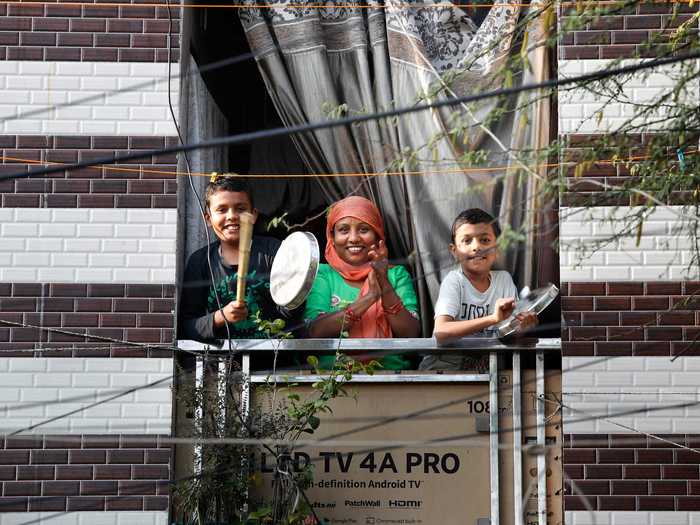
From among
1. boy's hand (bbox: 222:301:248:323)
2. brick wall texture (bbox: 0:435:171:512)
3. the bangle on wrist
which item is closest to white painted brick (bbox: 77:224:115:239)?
boy's hand (bbox: 222:301:248:323)

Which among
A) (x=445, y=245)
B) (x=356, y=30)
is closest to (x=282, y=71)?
(x=356, y=30)

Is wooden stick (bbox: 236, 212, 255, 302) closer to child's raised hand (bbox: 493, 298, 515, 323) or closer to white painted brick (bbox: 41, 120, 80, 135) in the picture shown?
white painted brick (bbox: 41, 120, 80, 135)

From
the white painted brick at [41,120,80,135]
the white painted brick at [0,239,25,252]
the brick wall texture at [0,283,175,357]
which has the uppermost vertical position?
the white painted brick at [41,120,80,135]

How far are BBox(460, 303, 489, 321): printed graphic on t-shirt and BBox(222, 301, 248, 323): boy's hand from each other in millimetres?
1548

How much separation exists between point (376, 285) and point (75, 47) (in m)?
2.81

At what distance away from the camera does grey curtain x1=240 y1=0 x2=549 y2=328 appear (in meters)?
8.61

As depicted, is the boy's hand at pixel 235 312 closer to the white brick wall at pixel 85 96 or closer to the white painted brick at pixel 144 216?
the white painted brick at pixel 144 216

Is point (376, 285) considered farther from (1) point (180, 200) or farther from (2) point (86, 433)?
(2) point (86, 433)

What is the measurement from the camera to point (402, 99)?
8805mm

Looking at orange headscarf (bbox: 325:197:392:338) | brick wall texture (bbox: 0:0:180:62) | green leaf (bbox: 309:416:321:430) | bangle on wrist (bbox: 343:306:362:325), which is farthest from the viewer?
brick wall texture (bbox: 0:0:180:62)

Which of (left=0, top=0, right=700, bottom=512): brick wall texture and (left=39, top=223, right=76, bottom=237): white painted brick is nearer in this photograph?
(left=0, top=0, right=700, bottom=512): brick wall texture

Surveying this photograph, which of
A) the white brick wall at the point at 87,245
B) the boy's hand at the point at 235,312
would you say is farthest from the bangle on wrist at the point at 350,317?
the white brick wall at the point at 87,245

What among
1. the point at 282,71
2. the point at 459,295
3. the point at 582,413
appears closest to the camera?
the point at 582,413

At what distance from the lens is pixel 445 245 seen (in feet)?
28.1
